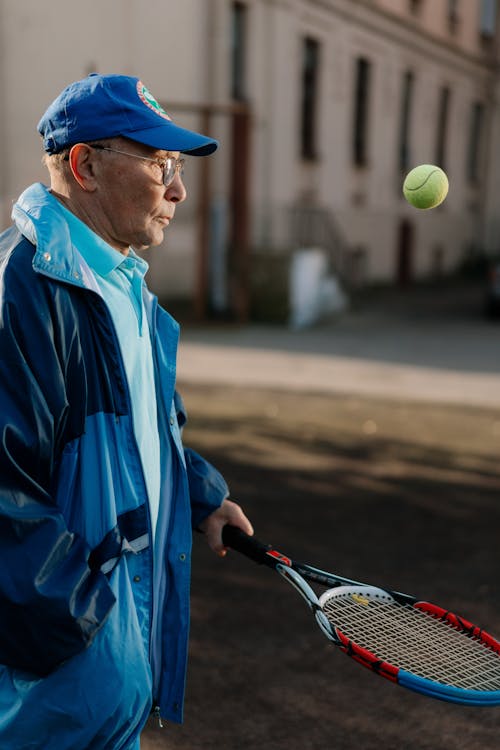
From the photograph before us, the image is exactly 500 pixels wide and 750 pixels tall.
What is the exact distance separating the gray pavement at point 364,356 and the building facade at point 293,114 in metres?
1.57

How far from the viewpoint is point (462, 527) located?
615 centimetres

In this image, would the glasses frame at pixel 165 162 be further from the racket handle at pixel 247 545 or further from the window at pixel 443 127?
the window at pixel 443 127

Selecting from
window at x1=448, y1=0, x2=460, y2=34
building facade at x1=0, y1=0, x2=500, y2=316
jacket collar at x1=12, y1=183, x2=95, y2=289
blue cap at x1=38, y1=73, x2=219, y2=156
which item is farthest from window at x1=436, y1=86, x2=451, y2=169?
jacket collar at x1=12, y1=183, x2=95, y2=289

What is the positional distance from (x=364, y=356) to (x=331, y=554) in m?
8.39

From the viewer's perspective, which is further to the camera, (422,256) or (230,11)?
(422,256)

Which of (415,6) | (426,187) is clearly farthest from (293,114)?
(426,187)

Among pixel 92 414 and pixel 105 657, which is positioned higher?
pixel 92 414

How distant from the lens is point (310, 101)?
74.3ft

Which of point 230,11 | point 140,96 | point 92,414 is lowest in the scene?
point 92,414

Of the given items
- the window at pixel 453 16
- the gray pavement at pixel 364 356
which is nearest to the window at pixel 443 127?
the window at pixel 453 16

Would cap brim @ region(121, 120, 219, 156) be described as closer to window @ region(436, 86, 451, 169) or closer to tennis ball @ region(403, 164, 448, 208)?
tennis ball @ region(403, 164, 448, 208)

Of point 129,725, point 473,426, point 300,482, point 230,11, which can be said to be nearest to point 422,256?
point 230,11

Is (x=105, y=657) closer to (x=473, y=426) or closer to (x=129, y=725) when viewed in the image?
(x=129, y=725)

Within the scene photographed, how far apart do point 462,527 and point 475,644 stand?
11.4 ft
